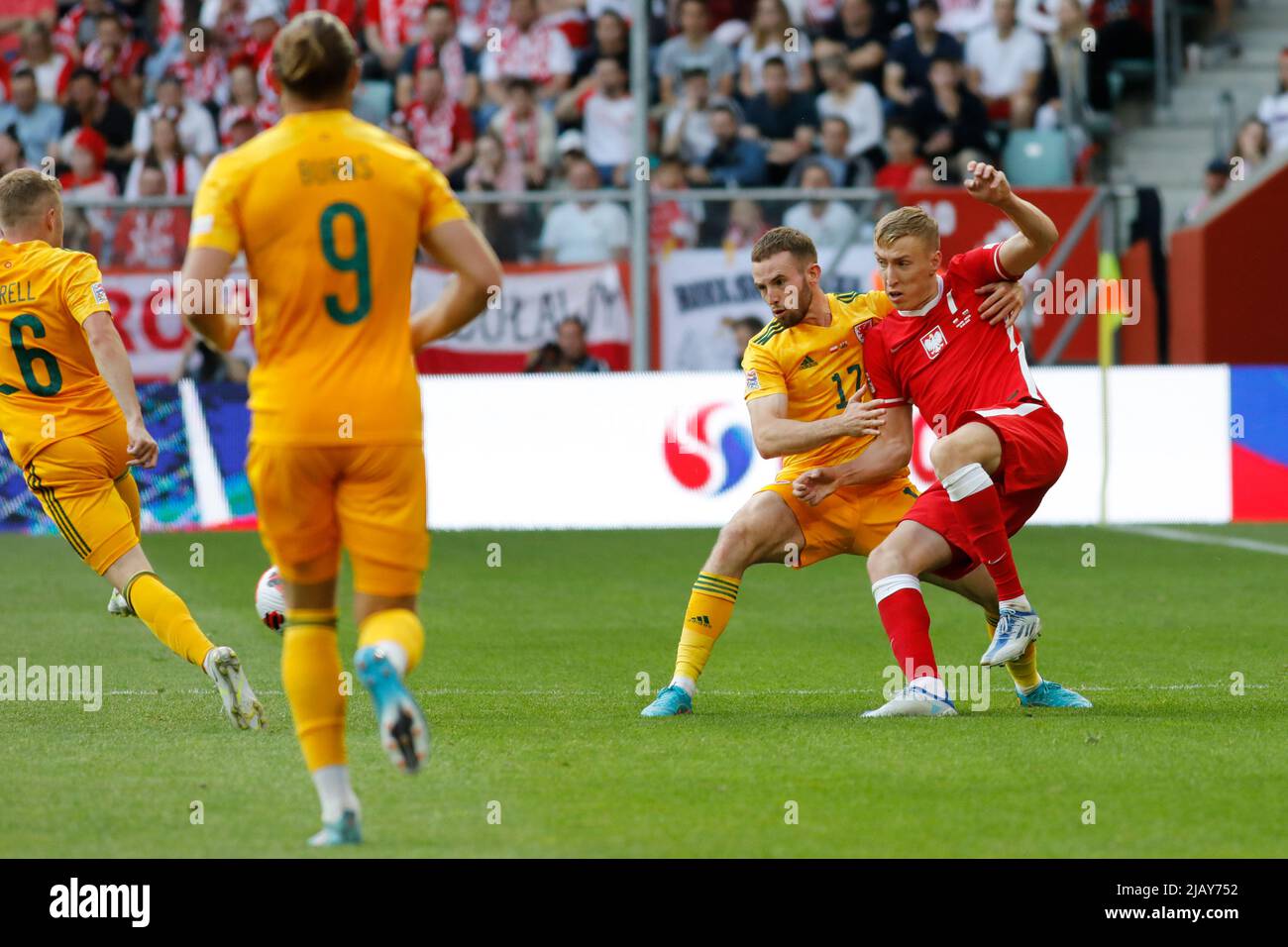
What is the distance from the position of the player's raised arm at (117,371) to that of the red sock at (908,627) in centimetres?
273

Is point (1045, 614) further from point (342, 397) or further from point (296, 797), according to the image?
point (342, 397)

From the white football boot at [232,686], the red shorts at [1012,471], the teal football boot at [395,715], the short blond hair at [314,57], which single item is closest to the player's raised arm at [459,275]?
the short blond hair at [314,57]

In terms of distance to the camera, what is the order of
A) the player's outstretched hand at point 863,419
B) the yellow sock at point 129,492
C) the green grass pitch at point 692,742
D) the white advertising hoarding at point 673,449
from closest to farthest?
the green grass pitch at point 692,742, the player's outstretched hand at point 863,419, the yellow sock at point 129,492, the white advertising hoarding at point 673,449

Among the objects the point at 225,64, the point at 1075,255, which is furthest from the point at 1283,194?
the point at 225,64

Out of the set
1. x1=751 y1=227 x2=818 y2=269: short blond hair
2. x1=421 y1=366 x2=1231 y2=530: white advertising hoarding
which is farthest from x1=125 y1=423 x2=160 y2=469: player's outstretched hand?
x1=421 y1=366 x2=1231 y2=530: white advertising hoarding

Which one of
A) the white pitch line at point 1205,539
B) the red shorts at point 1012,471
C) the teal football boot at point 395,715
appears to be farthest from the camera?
the white pitch line at point 1205,539

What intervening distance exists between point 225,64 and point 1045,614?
12557 mm

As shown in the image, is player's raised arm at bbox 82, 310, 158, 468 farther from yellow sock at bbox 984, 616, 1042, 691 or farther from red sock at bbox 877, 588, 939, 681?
yellow sock at bbox 984, 616, 1042, 691

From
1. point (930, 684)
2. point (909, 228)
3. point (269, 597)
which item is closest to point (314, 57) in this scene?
point (269, 597)

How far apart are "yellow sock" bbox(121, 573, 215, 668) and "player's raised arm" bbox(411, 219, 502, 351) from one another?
2.65 m

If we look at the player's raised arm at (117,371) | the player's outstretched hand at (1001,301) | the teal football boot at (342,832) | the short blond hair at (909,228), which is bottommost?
the teal football boot at (342,832)

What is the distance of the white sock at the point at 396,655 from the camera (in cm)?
485

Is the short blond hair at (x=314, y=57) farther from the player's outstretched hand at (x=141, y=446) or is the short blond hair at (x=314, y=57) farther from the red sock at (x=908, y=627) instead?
the red sock at (x=908, y=627)

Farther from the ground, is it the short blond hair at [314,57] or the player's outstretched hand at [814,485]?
the short blond hair at [314,57]
